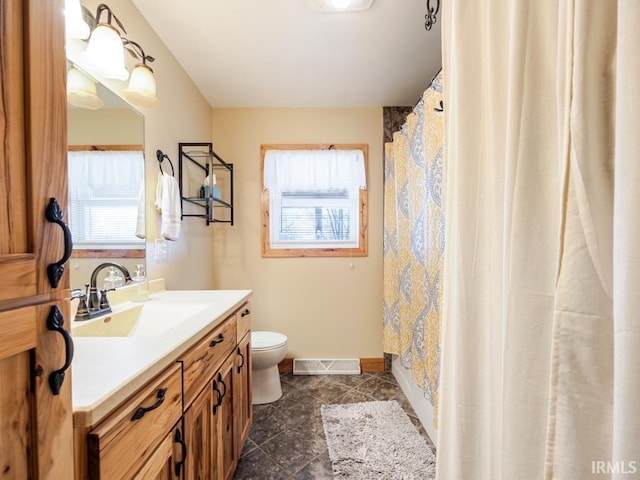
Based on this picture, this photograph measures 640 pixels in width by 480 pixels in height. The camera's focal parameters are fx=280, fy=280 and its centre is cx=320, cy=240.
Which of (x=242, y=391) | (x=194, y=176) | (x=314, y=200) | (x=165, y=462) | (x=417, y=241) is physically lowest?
(x=242, y=391)

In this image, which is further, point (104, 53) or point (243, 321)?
point (243, 321)

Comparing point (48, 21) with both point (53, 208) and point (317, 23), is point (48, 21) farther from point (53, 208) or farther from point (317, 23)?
point (317, 23)

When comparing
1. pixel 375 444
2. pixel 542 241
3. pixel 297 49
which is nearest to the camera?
pixel 542 241

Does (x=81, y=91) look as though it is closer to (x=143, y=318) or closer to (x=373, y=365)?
(x=143, y=318)

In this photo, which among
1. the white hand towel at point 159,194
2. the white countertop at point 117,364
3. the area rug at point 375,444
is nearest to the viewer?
the white countertop at point 117,364

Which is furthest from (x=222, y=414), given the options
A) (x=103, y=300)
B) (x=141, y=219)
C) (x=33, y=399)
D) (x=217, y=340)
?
(x=141, y=219)

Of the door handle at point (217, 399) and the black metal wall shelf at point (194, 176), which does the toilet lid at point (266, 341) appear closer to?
the door handle at point (217, 399)

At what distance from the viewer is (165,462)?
0.77m

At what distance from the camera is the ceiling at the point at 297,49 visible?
5.08ft

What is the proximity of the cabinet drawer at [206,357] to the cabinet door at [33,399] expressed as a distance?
0.42 metres

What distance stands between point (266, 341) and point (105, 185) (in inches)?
57.3

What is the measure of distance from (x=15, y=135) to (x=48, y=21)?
0.65ft

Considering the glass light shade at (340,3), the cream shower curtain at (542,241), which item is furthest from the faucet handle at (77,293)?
the glass light shade at (340,3)

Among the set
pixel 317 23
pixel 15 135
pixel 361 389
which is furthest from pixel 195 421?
pixel 317 23
